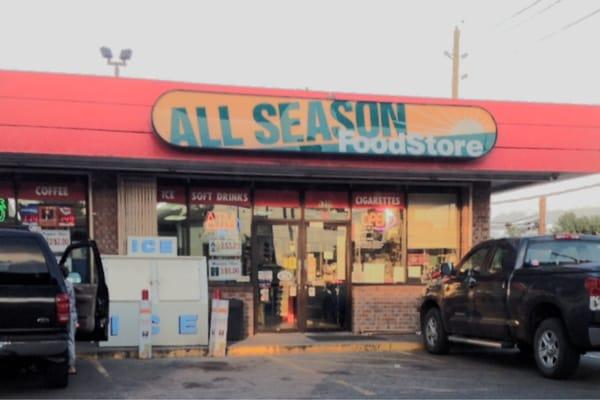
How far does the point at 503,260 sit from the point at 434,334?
210 centimetres

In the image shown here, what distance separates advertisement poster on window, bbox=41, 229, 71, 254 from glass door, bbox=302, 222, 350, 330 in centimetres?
458

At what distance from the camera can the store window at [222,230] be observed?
13.3 metres

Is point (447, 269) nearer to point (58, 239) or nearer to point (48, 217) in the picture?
point (58, 239)

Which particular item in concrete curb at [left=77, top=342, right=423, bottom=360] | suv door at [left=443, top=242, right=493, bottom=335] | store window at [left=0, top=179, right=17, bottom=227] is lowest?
concrete curb at [left=77, top=342, right=423, bottom=360]

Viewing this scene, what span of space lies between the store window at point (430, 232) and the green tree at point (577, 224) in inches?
1334

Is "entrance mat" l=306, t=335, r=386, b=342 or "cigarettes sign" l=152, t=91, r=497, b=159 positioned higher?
"cigarettes sign" l=152, t=91, r=497, b=159

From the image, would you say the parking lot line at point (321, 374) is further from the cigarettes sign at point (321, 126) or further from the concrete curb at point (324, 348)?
the cigarettes sign at point (321, 126)

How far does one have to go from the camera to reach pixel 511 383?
883 centimetres

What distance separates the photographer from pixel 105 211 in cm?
1271

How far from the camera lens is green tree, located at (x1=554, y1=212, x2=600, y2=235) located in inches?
1808

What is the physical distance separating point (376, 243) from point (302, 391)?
251 inches

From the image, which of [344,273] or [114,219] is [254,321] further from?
[114,219]

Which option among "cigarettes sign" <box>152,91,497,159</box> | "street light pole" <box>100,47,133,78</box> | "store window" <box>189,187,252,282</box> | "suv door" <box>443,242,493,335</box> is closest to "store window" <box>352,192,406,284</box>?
"cigarettes sign" <box>152,91,497,159</box>

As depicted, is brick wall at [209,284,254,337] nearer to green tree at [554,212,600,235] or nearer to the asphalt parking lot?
the asphalt parking lot
